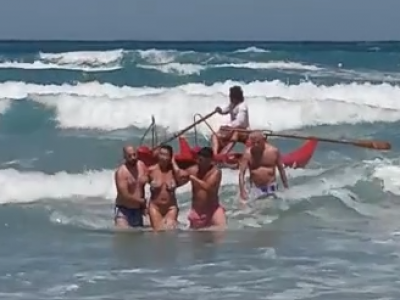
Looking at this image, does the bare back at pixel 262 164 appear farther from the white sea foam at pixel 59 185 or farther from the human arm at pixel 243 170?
the white sea foam at pixel 59 185

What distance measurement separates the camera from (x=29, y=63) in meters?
30.9

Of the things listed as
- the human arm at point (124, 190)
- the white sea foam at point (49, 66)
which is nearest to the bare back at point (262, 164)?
the human arm at point (124, 190)

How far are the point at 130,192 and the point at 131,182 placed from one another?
0.28 ft

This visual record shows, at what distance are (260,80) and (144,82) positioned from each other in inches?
108

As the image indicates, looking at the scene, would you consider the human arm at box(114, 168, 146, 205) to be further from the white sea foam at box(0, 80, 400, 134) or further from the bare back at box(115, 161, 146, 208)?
the white sea foam at box(0, 80, 400, 134)

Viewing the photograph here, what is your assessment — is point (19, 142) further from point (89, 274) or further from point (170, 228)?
point (89, 274)

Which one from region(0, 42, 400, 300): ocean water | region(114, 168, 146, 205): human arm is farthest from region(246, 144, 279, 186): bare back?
region(114, 168, 146, 205): human arm

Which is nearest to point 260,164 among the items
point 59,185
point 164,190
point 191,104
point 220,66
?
point 164,190

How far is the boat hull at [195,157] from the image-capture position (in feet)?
31.1

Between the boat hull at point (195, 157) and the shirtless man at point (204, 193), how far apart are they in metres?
0.15

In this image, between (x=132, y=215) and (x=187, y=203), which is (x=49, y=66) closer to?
(x=187, y=203)

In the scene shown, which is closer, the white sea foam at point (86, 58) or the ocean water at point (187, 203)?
the ocean water at point (187, 203)

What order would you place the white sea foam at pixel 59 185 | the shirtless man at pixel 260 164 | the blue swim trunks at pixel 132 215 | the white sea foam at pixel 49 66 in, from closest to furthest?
the blue swim trunks at pixel 132 215
the shirtless man at pixel 260 164
the white sea foam at pixel 59 185
the white sea foam at pixel 49 66

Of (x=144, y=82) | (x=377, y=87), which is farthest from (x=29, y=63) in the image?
(x=377, y=87)
